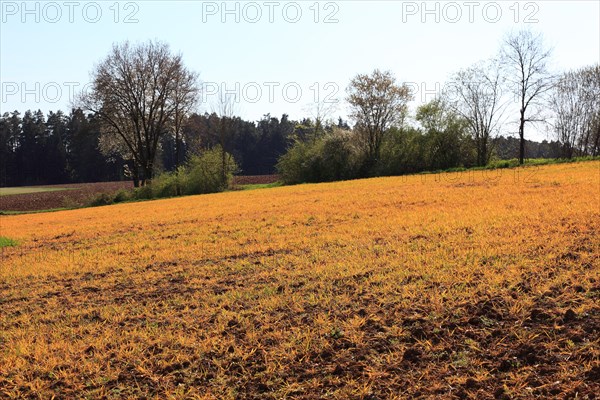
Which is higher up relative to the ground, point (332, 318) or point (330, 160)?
point (330, 160)

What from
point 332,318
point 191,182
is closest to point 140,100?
point 191,182

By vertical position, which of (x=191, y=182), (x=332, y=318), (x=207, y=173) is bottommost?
(x=332, y=318)

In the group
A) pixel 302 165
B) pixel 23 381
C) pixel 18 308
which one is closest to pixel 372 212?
pixel 18 308

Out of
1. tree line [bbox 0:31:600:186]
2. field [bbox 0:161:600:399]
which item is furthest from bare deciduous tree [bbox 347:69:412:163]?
field [bbox 0:161:600:399]

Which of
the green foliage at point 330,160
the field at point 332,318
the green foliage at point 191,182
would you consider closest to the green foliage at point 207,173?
the green foliage at point 191,182

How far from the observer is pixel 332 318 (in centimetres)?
581

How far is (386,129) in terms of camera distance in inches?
1998

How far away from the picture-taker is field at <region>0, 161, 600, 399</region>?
14.4ft

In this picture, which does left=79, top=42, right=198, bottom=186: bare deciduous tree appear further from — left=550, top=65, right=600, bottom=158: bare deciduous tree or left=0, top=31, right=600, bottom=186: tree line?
left=550, top=65, right=600, bottom=158: bare deciduous tree

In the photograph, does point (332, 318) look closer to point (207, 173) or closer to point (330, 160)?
point (330, 160)

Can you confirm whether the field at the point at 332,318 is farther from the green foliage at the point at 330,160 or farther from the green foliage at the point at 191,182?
the green foliage at the point at 191,182

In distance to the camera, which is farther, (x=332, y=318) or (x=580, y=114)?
(x=580, y=114)

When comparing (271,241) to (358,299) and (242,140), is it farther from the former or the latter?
(242,140)

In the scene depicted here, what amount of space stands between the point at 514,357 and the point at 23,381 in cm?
538
